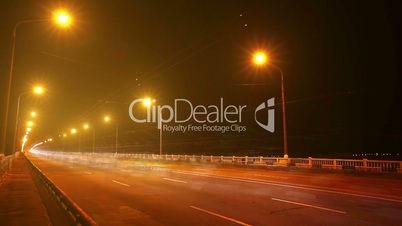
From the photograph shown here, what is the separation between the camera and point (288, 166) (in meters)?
29.5

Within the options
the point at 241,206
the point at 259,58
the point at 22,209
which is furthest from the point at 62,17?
the point at 259,58

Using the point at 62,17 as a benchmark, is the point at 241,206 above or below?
below

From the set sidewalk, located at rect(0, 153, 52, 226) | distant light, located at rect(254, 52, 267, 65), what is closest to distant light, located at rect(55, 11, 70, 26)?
sidewalk, located at rect(0, 153, 52, 226)

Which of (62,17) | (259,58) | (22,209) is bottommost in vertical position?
(22,209)

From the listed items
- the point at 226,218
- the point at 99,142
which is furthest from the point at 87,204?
the point at 99,142

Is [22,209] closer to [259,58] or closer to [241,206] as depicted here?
[241,206]

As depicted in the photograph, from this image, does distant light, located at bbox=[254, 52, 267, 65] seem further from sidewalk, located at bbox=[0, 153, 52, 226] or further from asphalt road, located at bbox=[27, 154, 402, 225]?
sidewalk, located at bbox=[0, 153, 52, 226]

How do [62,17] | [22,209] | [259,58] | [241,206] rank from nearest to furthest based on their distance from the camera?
[22,209], [241,206], [62,17], [259,58]

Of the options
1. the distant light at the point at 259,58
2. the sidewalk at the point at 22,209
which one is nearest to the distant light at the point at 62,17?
the sidewalk at the point at 22,209

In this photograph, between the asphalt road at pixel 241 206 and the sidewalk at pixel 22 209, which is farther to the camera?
the asphalt road at pixel 241 206

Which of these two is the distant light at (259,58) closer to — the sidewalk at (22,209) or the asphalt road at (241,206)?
the asphalt road at (241,206)

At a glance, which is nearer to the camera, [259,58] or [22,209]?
[22,209]

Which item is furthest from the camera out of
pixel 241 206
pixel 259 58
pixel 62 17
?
pixel 259 58

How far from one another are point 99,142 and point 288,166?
142m
